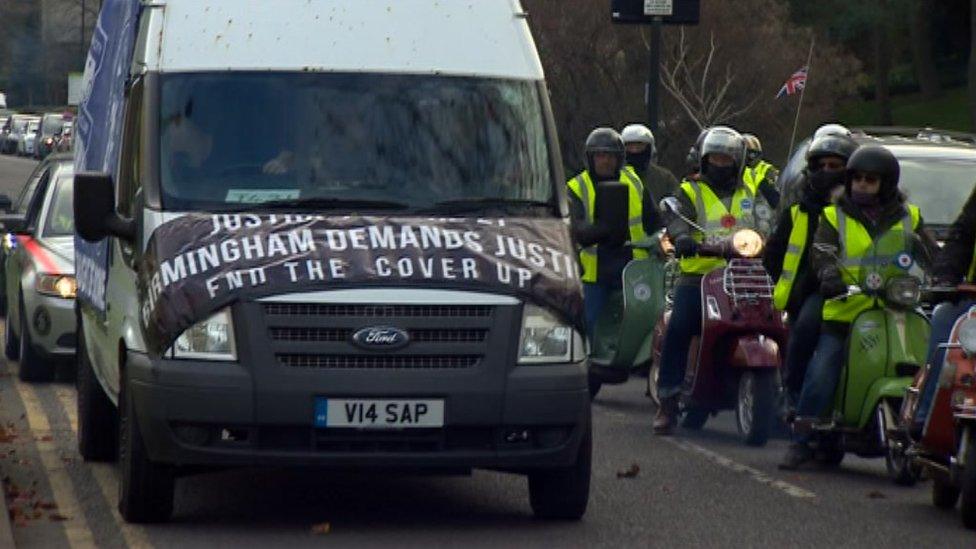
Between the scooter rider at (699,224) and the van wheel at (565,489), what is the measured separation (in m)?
3.84

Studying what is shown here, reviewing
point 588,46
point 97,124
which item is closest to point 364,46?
point 97,124

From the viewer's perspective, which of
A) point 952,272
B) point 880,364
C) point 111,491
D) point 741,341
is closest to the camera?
point 952,272

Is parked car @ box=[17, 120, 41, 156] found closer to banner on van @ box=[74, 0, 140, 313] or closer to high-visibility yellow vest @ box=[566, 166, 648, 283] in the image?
high-visibility yellow vest @ box=[566, 166, 648, 283]

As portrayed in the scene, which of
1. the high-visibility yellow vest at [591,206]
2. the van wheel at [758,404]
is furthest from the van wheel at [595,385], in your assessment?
the van wheel at [758,404]

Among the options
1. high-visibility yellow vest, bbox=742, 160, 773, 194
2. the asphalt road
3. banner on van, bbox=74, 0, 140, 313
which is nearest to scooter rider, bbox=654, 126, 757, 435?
high-visibility yellow vest, bbox=742, 160, 773, 194

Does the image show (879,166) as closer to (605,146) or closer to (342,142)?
(342,142)

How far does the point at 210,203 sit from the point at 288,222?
0.43 metres

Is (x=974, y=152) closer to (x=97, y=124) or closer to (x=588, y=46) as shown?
(x=97, y=124)

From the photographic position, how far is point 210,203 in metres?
9.93

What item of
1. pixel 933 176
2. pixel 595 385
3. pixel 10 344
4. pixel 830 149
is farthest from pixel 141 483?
pixel 10 344

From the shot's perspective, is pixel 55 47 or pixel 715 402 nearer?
pixel 715 402

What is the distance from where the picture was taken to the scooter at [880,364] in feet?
38.1

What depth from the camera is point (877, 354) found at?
463 inches

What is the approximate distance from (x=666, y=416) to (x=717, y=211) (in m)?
1.31
